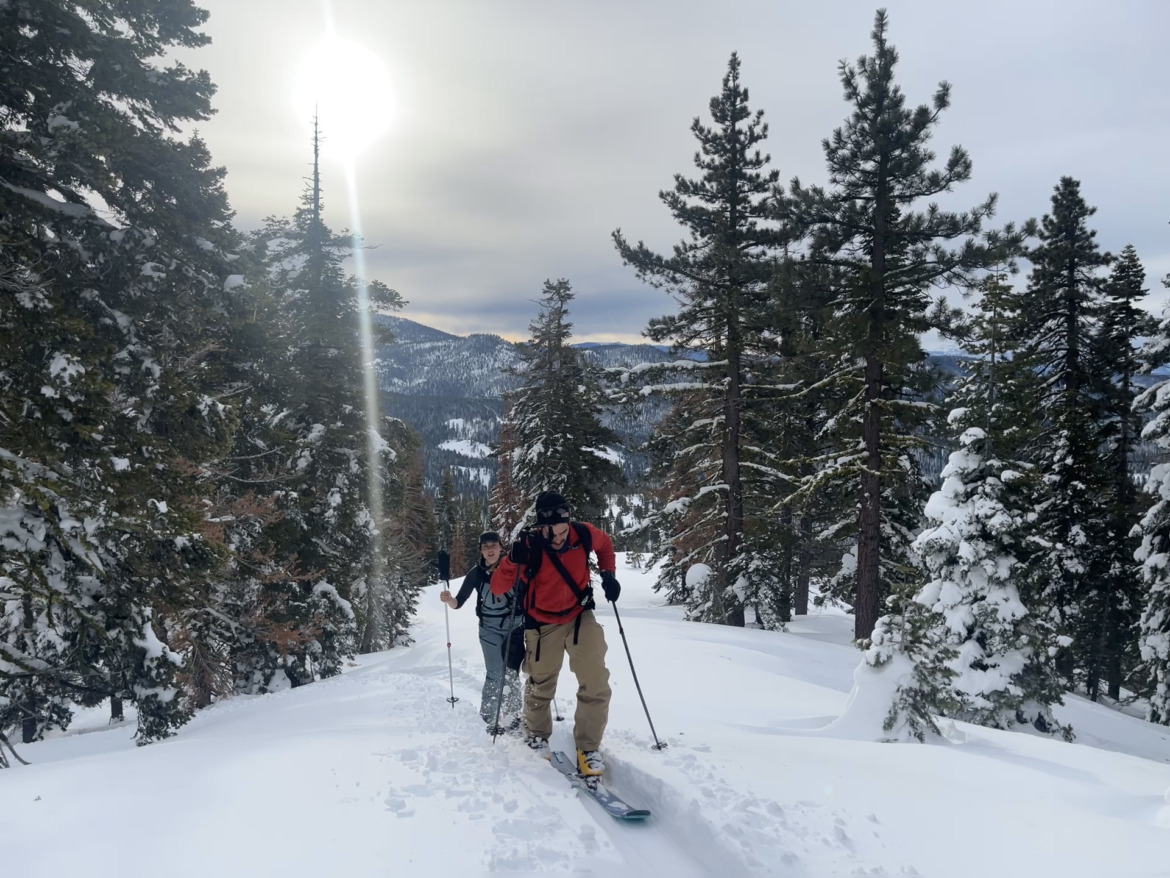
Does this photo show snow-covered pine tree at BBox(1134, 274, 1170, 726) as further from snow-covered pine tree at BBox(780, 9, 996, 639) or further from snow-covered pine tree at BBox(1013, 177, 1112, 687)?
snow-covered pine tree at BBox(780, 9, 996, 639)

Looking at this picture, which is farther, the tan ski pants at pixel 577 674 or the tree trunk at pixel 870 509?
the tree trunk at pixel 870 509

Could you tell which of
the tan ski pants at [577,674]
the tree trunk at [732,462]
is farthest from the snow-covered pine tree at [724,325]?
the tan ski pants at [577,674]

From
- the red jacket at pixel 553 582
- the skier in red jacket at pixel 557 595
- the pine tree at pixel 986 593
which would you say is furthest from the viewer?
the pine tree at pixel 986 593

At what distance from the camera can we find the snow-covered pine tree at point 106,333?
7.08 meters

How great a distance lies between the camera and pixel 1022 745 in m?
7.02

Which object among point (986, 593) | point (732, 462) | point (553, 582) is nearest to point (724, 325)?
point (732, 462)

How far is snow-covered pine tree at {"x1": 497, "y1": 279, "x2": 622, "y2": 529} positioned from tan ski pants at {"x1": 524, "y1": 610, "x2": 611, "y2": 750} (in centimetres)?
1527

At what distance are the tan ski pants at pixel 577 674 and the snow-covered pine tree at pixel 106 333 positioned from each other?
16.8 feet

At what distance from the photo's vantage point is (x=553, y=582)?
19.7ft

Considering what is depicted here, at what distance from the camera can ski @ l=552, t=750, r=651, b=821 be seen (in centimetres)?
472

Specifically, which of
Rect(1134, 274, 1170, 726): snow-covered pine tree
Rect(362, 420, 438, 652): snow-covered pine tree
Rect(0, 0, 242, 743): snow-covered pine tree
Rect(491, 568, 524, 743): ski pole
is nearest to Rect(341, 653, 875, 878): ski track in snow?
Rect(491, 568, 524, 743): ski pole

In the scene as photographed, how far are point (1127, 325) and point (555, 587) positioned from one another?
2434 cm

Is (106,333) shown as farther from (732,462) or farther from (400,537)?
(400,537)

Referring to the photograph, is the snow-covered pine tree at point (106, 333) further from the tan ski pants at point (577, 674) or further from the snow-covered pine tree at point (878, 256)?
the snow-covered pine tree at point (878, 256)
